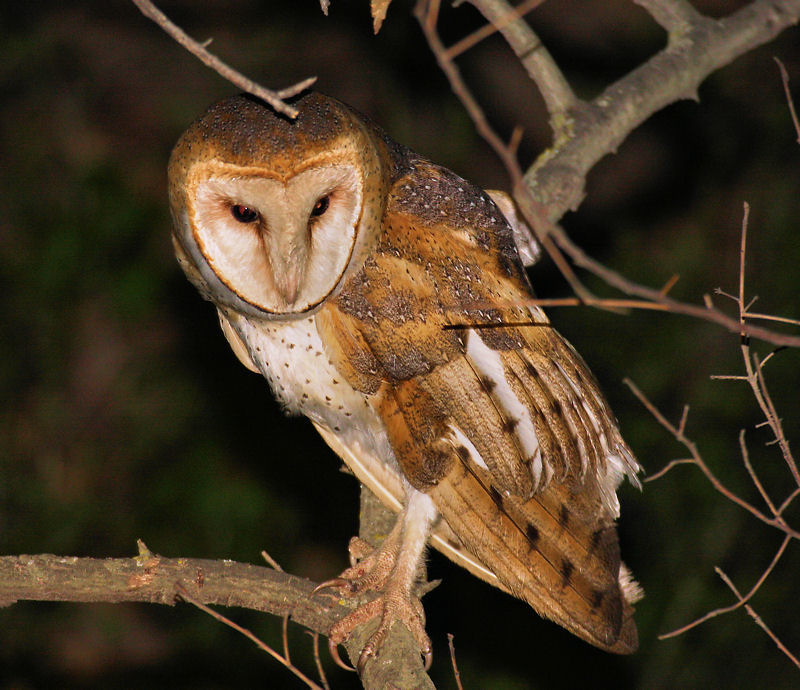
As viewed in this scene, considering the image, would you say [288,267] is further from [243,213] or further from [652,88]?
[652,88]

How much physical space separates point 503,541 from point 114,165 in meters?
3.68

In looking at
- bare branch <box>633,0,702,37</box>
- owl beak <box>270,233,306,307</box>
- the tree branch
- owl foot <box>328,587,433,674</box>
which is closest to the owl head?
owl beak <box>270,233,306,307</box>

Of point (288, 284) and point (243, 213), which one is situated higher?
point (243, 213)

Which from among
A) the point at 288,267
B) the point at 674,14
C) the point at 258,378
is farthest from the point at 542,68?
the point at 258,378

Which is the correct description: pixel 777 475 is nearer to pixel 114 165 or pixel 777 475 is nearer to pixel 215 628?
pixel 215 628

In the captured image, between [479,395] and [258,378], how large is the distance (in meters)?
2.90

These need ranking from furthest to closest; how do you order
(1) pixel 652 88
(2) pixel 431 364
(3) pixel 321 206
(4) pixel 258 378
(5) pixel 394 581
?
1. (4) pixel 258 378
2. (1) pixel 652 88
3. (5) pixel 394 581
4. (2) pixel 431 364
5. (3) pixel 321 206

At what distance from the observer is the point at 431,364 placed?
185 cm

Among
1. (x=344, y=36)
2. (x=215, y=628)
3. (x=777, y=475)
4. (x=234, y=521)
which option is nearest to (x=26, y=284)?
(x=234, y=521)

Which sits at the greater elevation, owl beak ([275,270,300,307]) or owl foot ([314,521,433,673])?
owl beak ([275,270,300,307])

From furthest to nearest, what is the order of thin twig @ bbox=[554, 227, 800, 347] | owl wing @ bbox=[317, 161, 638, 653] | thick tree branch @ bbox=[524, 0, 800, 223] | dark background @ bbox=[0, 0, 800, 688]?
dark background @ bbox=[0, 0, 800, 688] → thick tree branch @ bbox=[524, 0, 800, 223] → owl wing @ bbox=[317, 161, 638, 653] → thin twig @ bbox=[554, 227, 800, 347]

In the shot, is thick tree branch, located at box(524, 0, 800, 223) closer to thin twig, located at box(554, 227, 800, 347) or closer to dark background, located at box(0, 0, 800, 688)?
dark background, located at box(0, 0, 800, 688)

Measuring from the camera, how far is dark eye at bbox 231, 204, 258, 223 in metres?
1.66

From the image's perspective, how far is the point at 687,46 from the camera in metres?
2.47
